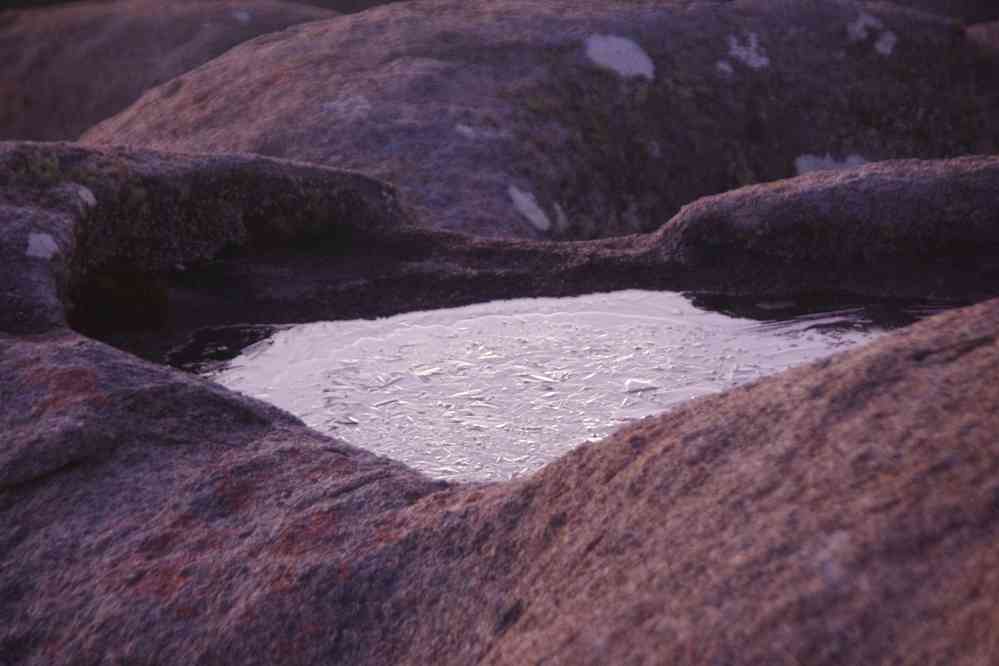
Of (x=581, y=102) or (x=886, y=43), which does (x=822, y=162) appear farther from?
(x=581, y=102)

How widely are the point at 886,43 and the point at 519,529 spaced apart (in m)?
6.66

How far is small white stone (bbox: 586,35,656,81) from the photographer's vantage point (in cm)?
664

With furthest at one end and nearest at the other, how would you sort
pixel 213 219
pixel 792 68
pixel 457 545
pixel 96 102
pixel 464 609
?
1. pixel 96 102
2. pixel 792 68
3. pixel 213 219
4. pixel 457 545
5. pixel 464 609

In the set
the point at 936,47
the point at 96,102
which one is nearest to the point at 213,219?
the point at 936,47

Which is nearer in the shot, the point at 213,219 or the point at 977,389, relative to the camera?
the point at 977,389

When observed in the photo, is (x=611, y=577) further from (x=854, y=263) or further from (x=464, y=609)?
(x=854, y=263)

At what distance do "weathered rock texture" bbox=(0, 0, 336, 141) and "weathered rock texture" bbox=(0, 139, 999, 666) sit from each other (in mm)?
7289

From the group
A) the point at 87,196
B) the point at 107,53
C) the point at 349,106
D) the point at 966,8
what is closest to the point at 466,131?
the point at 349,106

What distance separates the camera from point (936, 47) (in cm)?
746

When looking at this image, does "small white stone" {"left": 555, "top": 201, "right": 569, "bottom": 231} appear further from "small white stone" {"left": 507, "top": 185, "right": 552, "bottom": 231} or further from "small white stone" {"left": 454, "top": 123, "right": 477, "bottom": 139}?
"small white stone" {"left": 454, "top": 123, "right": 477, "bottom": 139}

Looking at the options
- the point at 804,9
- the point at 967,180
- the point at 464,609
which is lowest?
the point at 464,609

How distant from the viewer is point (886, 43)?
290 inches

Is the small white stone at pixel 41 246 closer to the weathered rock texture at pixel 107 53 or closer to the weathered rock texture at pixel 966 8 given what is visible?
the weathered rock texture at pixel 107 53

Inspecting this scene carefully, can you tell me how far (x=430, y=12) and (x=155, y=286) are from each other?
14.0 feet
